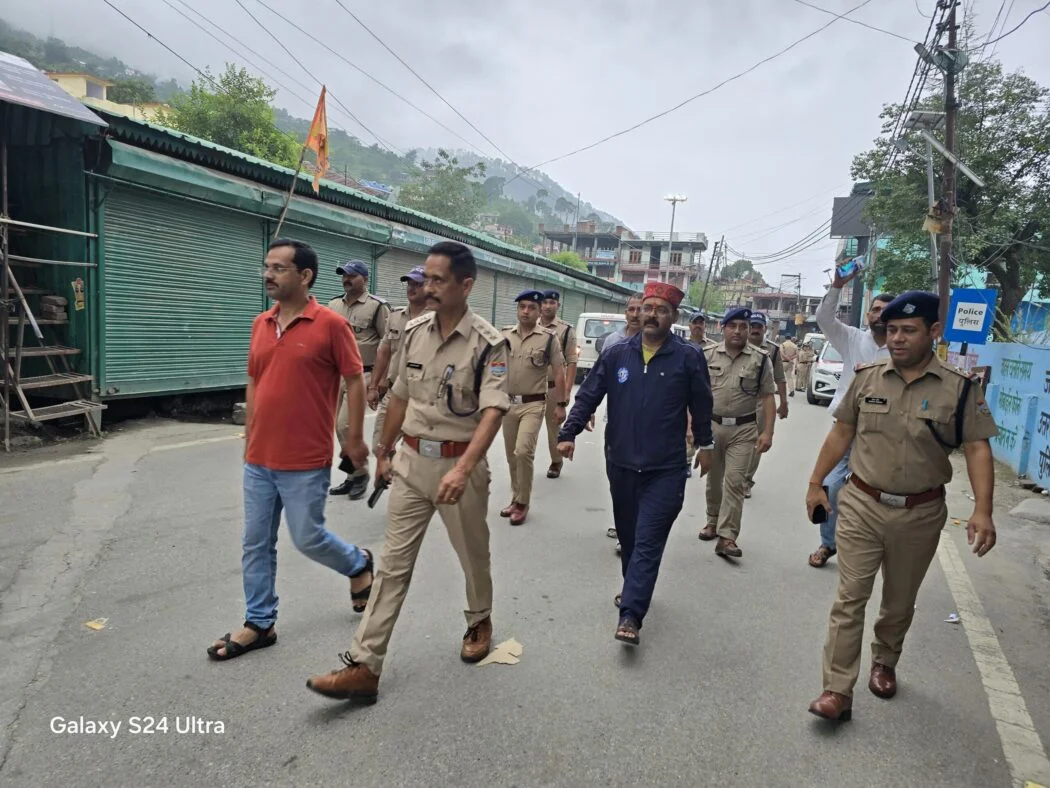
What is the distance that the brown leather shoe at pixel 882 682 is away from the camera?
10.0 ft

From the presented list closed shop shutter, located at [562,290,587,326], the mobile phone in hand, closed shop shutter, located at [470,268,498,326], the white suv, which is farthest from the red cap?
closed shop shutter, located at [562,290,587,326]

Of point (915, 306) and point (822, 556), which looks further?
point (822, 556)

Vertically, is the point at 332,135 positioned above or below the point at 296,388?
above

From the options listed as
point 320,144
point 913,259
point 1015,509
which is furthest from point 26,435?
point 913,259

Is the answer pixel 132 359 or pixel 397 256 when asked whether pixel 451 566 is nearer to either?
pixel 132 359

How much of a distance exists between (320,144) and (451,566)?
23.6 ft

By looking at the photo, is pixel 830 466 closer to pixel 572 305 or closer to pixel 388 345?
pixel 388 345

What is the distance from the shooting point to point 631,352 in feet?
11.9

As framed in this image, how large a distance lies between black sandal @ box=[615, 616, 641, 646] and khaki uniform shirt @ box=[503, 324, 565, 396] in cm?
263

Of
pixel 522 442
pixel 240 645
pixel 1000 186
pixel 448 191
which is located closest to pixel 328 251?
pixel 522 442

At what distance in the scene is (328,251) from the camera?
441 inches

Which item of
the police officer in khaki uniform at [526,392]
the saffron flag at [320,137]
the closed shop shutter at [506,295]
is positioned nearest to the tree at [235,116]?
the closed shop shutter at [506,295]

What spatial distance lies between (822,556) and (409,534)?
133 inches

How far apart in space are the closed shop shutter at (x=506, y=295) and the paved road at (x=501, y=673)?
13.7 metres
